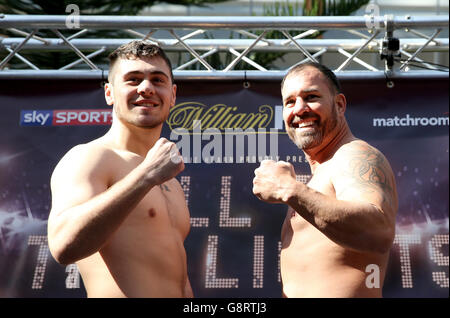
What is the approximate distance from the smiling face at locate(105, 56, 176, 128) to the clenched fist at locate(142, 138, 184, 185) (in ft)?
1.41

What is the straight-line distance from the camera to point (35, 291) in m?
4.22

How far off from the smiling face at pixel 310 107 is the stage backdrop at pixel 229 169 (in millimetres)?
1477

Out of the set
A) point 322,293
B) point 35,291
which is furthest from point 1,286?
point 322,293

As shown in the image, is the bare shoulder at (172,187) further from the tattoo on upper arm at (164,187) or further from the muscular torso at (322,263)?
the muscular torso at (322,263)

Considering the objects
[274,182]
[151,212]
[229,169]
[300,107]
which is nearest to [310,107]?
[300,107]

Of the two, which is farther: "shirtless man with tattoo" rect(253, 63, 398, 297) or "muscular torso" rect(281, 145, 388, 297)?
"muscular torso" rect(281, 145, 388, 297)

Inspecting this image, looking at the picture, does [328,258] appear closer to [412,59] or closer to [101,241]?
[101,241]

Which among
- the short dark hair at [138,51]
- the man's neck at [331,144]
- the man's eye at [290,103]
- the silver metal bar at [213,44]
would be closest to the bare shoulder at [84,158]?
the short dark hair at [138,51]

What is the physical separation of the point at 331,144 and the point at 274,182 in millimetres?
630

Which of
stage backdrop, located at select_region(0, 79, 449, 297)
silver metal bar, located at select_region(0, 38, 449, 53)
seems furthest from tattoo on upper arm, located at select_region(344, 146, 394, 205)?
silver metal bar, located at select_region(0, 38, 449, 53)

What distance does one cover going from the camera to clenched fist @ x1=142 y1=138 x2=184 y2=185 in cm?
233

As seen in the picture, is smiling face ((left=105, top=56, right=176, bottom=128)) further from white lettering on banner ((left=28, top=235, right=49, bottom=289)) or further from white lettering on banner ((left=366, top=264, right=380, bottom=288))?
white lettering on banner ((left=28, top=235, right=49, bottom=289))

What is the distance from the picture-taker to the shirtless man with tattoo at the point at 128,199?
231 centimetres

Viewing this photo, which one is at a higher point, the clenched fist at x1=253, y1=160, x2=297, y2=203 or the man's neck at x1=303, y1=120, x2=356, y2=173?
the man's neck at x1=303, y1=120, x2=356, y2=173
